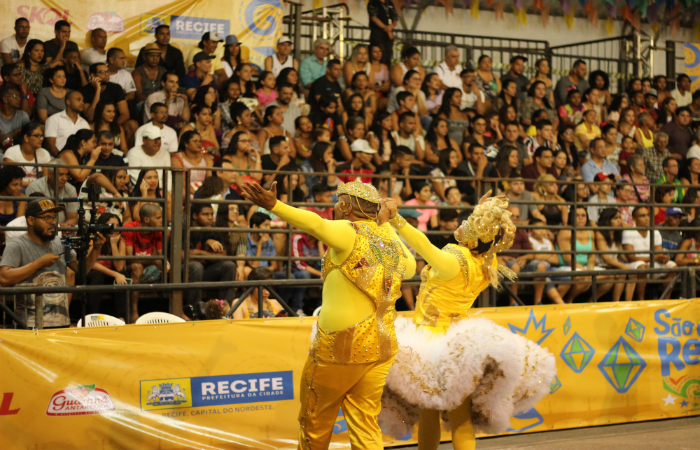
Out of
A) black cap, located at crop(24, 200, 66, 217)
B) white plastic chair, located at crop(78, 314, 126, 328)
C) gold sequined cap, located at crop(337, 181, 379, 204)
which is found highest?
gold sequined cap, located at crop(337, 181, 379, 204)

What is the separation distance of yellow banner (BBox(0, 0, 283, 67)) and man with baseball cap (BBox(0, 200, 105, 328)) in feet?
13.5

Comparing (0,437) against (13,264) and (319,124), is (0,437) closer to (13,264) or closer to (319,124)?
(13,264)

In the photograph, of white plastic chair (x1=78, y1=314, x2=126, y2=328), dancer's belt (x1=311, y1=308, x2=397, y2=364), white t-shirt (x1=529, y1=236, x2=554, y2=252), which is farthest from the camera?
white t-shirt (x1=529, y1=236, x2=554, y2=252)

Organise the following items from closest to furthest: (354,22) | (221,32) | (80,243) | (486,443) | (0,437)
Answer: (0,437) < (80,243) < (486,443) < (221,32) < (354,22)

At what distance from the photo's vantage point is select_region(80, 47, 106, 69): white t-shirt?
9250 mm

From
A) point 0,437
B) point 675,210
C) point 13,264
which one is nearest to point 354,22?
point 675,210

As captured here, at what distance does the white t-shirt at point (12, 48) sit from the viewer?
877cm

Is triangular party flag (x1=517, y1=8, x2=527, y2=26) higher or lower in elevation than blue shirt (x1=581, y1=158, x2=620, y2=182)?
higher

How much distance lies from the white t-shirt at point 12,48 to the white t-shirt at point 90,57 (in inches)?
27.2

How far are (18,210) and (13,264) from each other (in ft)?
4.24

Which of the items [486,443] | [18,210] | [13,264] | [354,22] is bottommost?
[486,443]

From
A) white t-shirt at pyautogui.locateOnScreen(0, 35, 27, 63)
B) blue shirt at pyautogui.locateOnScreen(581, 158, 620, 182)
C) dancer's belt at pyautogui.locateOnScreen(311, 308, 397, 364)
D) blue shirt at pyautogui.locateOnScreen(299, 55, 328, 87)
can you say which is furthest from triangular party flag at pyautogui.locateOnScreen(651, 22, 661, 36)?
dancer's belt at pyautogui.locateOnScreen(311, 308, 397, 364)

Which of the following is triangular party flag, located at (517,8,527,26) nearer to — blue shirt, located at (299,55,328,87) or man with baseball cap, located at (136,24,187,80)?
blue shirt, located at (299,55,328,87)

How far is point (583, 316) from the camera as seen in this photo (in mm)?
6824
